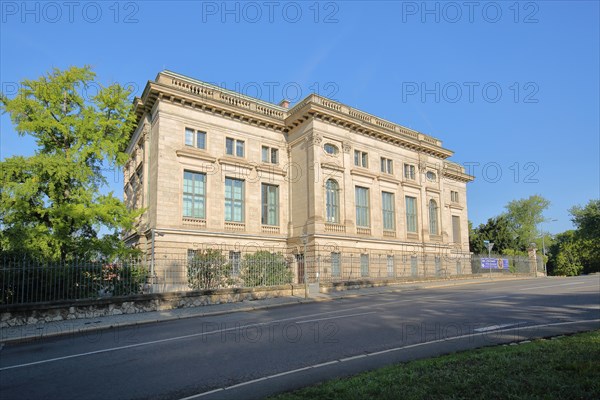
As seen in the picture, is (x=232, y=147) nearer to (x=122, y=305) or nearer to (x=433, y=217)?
(x=122, y=305)

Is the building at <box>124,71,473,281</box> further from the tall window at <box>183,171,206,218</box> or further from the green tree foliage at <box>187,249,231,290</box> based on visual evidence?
the green tree foliage at <box>187,249,231,290</box>

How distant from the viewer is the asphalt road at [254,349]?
6710 mm

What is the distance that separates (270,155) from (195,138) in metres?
6.90

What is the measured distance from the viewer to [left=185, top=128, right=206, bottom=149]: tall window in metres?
30.0

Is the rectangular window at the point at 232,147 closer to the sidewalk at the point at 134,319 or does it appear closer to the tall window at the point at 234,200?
the tall window at the point at 234,200

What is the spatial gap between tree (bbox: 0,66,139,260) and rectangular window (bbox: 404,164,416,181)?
27.7 m

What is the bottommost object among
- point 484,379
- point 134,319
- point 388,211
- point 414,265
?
point 134,319

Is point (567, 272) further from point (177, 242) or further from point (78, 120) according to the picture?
point (78, 120)

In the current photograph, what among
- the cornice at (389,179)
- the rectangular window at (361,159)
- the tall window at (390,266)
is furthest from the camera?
the cornice at (389,179)

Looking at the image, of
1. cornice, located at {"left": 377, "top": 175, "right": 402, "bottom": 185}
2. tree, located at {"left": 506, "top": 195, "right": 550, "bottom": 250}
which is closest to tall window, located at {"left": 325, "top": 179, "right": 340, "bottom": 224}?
cornice, located at {"left": 377, "top": 175, "right": 402, "bottom": 185}

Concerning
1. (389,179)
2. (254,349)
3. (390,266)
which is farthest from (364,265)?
(254,349)

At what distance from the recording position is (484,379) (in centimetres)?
557

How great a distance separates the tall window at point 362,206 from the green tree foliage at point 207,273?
56.6 feet

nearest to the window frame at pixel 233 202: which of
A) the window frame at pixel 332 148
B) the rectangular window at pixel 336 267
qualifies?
the window frame at pixel 332 148
